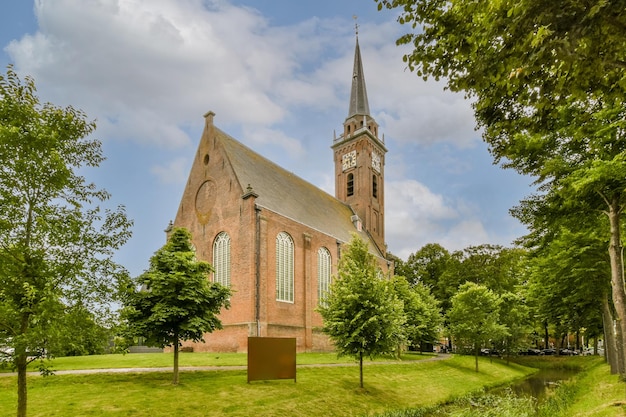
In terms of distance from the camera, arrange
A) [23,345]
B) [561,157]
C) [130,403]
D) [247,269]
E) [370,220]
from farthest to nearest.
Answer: [370,220] < [247,269] < [561,157] < [130,403] < [23,345]

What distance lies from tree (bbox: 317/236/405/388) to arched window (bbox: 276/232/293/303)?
13040mm

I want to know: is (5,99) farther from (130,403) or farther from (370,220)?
(370,220)

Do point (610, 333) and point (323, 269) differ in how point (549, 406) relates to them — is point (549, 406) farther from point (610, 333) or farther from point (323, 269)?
point (323, 269)

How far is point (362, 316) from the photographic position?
19953 millimetres

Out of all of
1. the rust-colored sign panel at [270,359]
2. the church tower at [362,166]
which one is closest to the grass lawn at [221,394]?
the rust-colored sign panel at [270,359]

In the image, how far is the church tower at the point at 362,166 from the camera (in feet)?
174

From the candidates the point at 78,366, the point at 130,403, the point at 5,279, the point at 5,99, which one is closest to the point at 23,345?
the point at 5,279

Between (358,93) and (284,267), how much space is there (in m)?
31.3

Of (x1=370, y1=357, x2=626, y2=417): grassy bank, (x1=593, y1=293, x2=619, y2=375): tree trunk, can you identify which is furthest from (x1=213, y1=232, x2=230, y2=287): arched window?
(x1=593, y1=293, x2=619, y2=375): tree trunk

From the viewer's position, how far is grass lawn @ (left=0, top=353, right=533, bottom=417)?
12914 mm

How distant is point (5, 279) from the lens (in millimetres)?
8641

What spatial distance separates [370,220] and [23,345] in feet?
153

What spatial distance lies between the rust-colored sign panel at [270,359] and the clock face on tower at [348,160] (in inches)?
1476

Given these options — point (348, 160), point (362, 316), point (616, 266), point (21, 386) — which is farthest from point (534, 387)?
point (348, 160)
